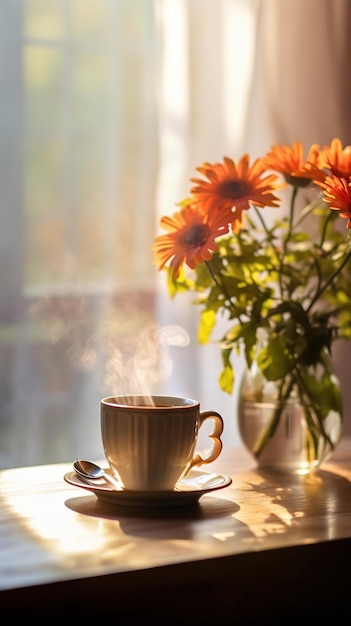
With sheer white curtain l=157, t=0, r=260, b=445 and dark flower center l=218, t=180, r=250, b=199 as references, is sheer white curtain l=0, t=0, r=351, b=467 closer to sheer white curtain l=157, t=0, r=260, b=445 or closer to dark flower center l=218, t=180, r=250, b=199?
sheer white curtain l=157, t=0, r=260, b=445

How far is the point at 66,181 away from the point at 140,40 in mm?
293

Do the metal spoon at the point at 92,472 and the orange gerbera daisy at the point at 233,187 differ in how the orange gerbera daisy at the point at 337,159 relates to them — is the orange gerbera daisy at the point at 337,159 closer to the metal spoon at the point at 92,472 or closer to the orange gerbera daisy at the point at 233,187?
the orange gerbera daisy at the point at 233,187

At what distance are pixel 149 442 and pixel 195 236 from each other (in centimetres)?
27

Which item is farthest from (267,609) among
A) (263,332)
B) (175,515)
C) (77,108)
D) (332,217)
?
(77,108)

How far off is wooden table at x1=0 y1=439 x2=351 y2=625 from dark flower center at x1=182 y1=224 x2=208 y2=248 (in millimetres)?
293

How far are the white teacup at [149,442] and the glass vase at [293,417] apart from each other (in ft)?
0.67

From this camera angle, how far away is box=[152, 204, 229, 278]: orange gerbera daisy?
44.3 inches

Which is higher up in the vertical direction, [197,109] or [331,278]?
[197,109]

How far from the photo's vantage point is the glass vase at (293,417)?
4.01 ft

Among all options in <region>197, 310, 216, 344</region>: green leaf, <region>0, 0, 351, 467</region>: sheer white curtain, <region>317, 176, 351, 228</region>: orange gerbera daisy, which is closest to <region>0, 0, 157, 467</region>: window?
<region>0, 0, 351, 467</region>: sheer white curtain

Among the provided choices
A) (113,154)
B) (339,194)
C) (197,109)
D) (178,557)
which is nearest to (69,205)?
(113,154)

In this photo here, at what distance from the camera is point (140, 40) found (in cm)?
173

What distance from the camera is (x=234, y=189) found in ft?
3.87

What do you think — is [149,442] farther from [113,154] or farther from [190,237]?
[113,154]
